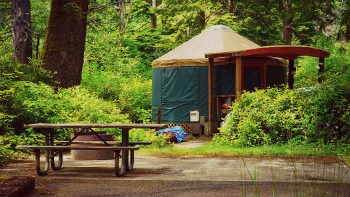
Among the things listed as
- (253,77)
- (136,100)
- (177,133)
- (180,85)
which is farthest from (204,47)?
(136,100)

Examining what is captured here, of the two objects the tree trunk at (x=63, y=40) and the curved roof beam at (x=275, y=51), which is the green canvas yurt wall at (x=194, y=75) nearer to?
the curved roof beam at (x=275, y=51)

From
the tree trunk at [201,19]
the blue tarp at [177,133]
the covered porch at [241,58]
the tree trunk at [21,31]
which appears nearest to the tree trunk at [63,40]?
the blue tarp at [177,133]

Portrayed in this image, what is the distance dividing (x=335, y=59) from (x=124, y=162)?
12975 mm

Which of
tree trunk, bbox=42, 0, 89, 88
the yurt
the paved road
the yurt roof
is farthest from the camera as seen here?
the yurt roof

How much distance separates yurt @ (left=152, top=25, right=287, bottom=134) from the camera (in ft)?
48.2

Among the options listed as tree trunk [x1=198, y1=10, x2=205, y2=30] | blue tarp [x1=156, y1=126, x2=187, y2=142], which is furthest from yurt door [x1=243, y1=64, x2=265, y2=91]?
tree trunk [x1=198, y1=10, x2=205, y2=30]

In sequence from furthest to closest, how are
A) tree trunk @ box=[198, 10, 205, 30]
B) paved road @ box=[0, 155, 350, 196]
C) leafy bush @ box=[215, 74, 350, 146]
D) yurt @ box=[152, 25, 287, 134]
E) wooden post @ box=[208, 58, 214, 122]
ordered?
tree trunk @ box=[198, 10, 205, 30] < yurt @ box=[152, 25, 287, 134] < wooden post @ box=[208, 58, 214, 122] < leafy bush @ box=[215, 74, 350, 146] < paved road @ box=[0, 155, 350, 196]

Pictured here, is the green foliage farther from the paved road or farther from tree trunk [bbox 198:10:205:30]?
the paved road

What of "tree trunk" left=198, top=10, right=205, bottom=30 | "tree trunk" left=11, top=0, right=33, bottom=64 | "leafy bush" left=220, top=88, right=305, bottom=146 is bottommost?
"leafy bush" left=220, top=88, right=305, bottom=146

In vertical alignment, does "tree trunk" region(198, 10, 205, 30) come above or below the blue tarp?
above

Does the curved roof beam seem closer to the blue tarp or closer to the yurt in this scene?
the yurt

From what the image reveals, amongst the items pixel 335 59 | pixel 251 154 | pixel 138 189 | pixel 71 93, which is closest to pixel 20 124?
pixel 71 93

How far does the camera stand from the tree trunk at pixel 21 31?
15.1 meters

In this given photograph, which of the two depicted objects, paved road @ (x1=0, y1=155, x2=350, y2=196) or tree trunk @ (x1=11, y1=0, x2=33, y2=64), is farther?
tree trunk @ (x1=11, y1=0, x2=33, y2=64)
